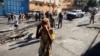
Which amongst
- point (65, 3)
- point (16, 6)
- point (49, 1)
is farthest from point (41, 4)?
point (65, 3)

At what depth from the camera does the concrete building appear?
43247mm

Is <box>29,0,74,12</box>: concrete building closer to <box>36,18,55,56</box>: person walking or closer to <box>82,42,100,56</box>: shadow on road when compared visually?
<box>82,42,100,56</box>: shadow on road

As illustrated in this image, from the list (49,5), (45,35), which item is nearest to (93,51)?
(45,35)

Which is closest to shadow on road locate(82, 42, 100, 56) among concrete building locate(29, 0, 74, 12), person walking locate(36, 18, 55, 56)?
person walking locate(36, 18, 55, 56)

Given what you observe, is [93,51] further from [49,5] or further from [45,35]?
[49,5]

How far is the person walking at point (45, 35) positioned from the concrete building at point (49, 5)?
36.4m

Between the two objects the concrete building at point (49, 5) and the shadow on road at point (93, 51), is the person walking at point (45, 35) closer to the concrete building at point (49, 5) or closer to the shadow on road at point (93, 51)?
the shadow on road at point (93, 51)

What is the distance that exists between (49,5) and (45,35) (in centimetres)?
4199

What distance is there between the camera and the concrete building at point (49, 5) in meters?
43.2

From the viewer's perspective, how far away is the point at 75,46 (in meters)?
13.3

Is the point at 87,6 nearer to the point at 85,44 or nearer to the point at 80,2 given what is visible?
the point at 80,2

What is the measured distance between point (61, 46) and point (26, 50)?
2437mm

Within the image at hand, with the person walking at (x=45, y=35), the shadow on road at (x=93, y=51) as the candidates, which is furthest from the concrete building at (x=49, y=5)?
the person walking at (x=45, y=35)

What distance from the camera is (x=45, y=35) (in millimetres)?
6219
